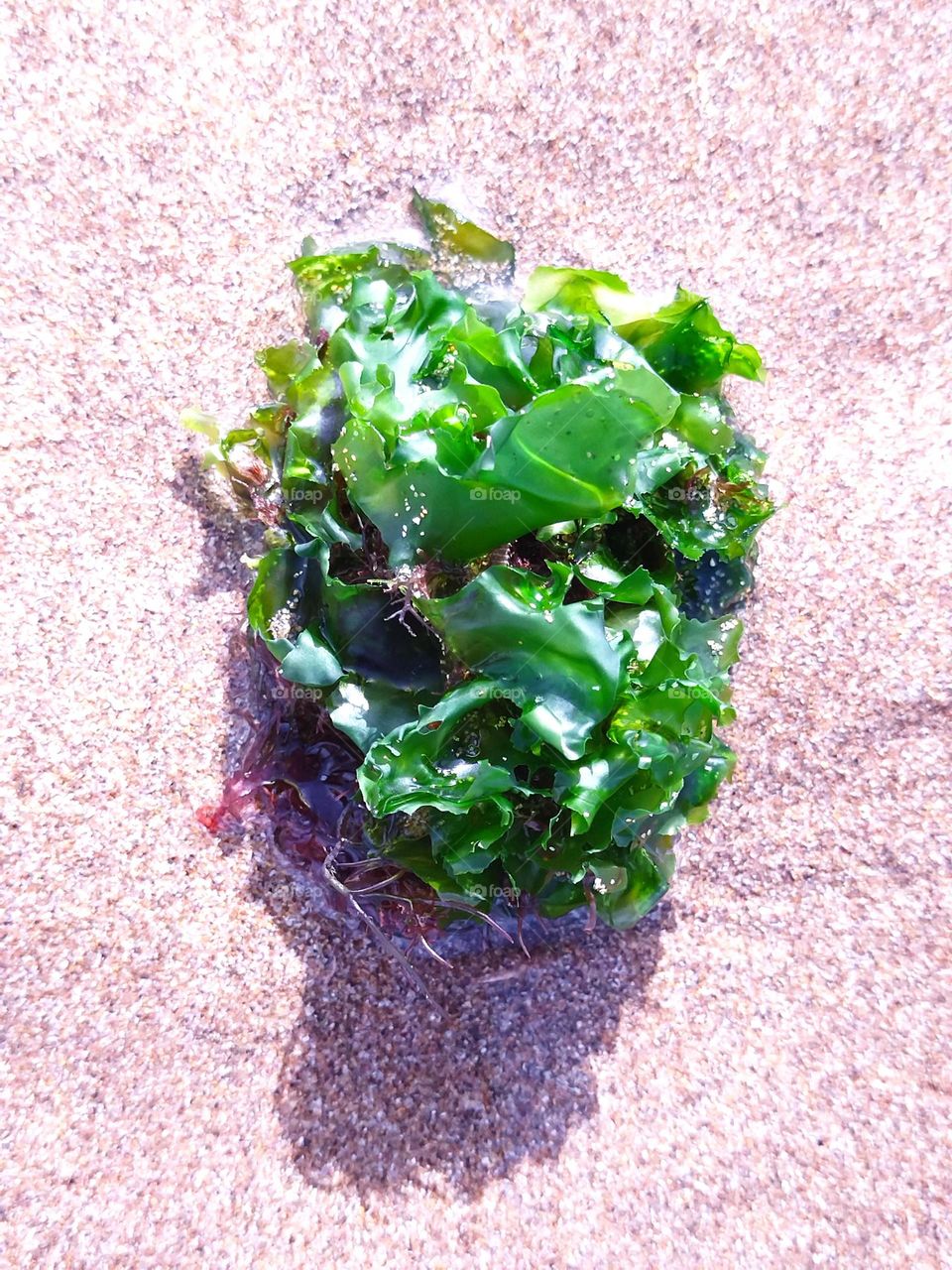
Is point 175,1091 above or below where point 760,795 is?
below

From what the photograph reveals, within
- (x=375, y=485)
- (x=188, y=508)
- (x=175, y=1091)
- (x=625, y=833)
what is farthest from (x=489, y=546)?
(x=175, y=1091)

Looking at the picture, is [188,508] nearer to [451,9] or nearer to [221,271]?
[221,271]

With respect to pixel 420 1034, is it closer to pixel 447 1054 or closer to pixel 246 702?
pixel 447 1054

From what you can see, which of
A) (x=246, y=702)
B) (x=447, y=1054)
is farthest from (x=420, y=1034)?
(x=246, y=702)

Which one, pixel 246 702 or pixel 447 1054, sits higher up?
pixel 246 702
